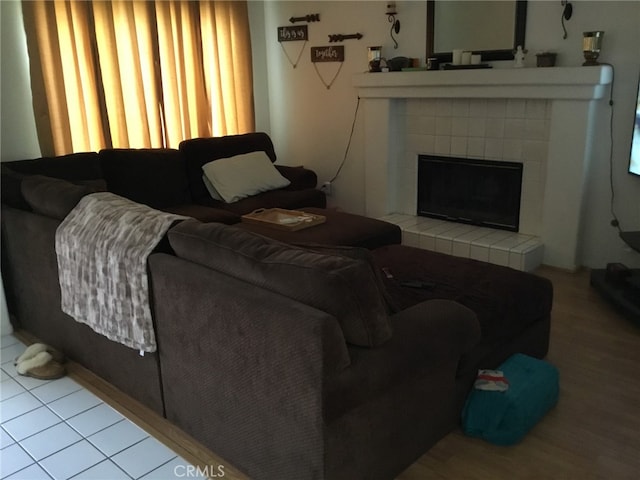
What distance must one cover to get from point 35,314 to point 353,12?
3.30 m

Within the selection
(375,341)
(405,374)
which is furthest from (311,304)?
(405,374)

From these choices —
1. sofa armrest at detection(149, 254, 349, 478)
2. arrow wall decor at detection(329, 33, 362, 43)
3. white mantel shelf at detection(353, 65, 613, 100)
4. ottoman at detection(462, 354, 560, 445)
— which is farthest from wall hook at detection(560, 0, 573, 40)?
sofa armrest at detection(149, 254, 349, 478)

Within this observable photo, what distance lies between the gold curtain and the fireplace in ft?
5.66

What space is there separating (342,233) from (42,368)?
1688 mm

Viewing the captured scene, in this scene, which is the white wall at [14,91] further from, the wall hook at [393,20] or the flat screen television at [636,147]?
the flat screen television at [636,147]

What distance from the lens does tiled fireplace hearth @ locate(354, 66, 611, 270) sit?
11.6ft

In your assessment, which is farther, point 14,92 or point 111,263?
point 14,92

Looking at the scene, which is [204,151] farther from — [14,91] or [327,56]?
[327,56]

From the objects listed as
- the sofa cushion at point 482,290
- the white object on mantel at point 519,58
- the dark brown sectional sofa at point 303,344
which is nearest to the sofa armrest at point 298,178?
the white object on mantel at point 519,58

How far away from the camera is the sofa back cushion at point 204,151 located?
4.19m

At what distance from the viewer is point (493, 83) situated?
3754 millimetres

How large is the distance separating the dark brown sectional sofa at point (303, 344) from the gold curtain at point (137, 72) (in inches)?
59.6

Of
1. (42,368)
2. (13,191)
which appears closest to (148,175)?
(13,191)

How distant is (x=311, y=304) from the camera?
62.5 inches
